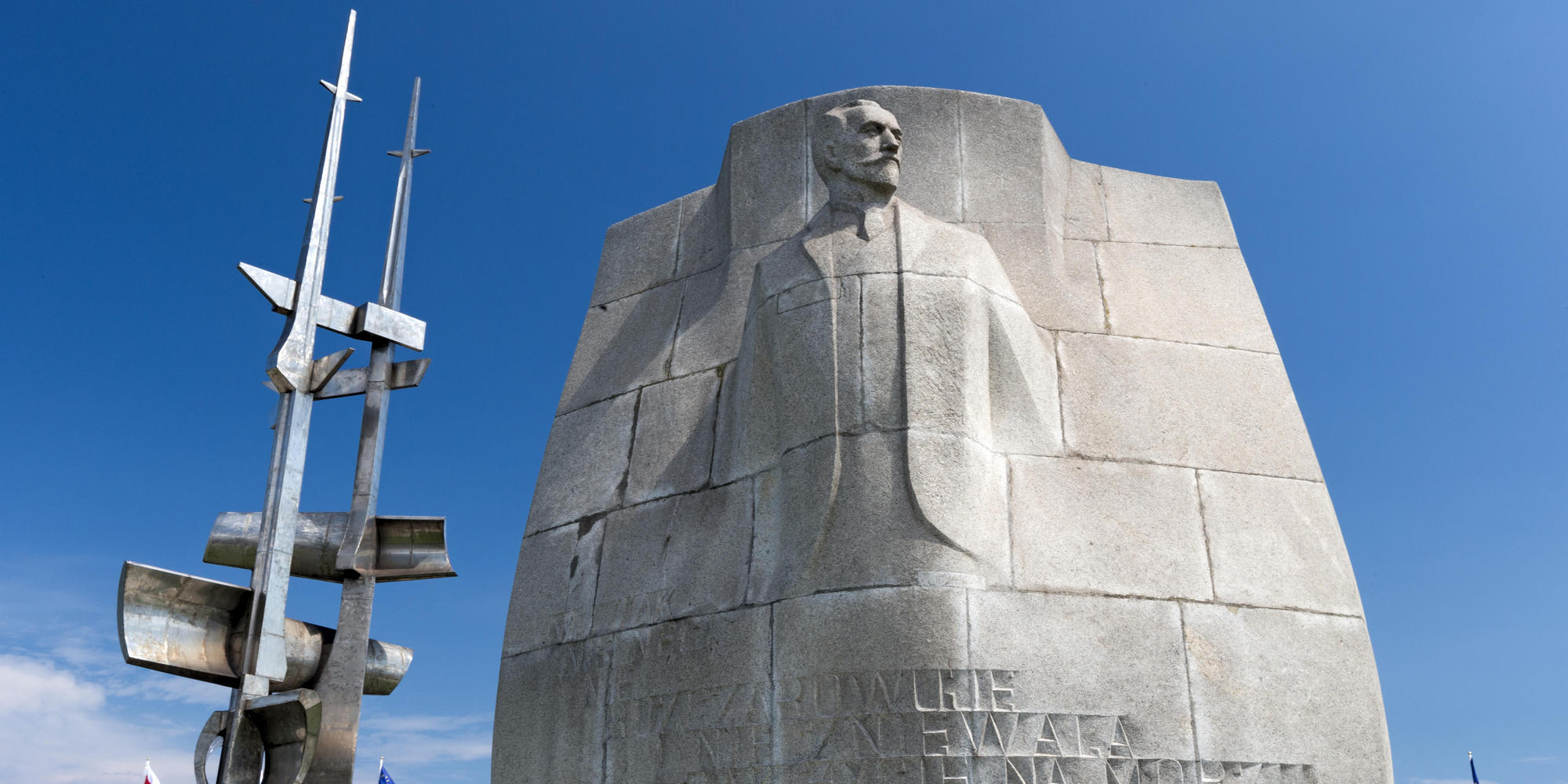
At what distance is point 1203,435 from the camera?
700cm

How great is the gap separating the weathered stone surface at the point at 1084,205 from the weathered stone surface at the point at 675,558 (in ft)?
9.63

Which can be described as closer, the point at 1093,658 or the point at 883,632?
the point at 883,632

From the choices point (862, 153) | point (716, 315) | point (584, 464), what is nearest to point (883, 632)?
point (862, 153)

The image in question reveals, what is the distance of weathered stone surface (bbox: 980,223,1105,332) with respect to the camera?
23.9 feet

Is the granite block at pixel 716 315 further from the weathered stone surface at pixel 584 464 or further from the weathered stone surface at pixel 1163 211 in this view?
the weathered stone surface at pixel 1163 211

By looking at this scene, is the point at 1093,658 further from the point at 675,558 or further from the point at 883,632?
the point at 675,558

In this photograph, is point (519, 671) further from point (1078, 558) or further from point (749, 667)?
point (1078, 558)

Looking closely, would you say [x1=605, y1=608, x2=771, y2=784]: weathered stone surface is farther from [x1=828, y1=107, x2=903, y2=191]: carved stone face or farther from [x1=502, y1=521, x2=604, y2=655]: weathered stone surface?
[x1=828, y1=107, x2=903, y2=191]: carved stone face

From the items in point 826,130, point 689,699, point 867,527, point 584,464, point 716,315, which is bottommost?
point 689,699

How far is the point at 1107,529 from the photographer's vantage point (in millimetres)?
6426

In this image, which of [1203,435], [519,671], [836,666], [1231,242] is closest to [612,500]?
[519,671]

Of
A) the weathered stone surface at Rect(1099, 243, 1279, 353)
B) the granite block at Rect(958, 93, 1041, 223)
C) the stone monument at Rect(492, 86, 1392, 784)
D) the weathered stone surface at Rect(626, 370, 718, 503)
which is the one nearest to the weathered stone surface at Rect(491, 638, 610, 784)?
the stone monument at Rect(492, 86, 1392, 784)

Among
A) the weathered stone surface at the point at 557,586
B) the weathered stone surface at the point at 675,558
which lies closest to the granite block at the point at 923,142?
the weathered stone surface at the point at 675,558

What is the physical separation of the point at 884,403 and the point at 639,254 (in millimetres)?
3311
